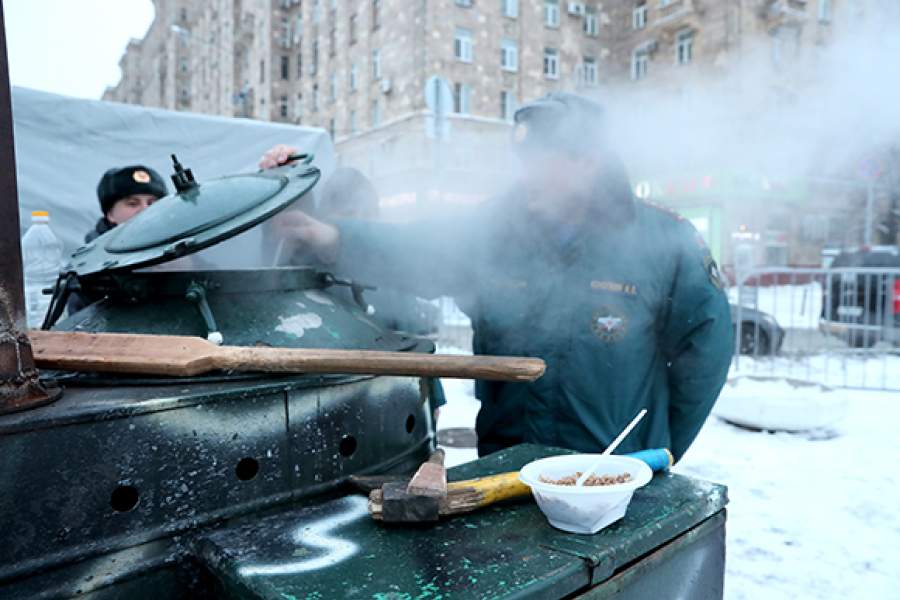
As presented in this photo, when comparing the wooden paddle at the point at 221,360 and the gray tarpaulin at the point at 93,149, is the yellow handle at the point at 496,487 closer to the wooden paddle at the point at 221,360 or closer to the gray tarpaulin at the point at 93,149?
the wooden paddle at the point at 221,360

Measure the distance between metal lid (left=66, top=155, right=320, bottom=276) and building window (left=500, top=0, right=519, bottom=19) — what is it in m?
22.6

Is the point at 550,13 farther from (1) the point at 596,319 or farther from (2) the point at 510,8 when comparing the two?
(1) the point at 596,319

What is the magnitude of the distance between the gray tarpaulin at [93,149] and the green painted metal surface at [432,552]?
366 centimetres

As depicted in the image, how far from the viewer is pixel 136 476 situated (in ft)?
3.77

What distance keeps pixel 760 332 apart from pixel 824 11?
604 cm

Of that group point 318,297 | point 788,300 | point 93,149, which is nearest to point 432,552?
point 318,297

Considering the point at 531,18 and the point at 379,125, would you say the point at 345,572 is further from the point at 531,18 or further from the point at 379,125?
the point at 531,18

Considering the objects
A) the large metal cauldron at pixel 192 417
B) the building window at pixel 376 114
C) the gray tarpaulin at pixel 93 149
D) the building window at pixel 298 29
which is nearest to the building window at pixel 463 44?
the building window at pixel 376 114

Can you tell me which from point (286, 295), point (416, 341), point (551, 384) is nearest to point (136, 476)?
point (286, 295)

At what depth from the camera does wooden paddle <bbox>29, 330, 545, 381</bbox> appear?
4.04 ft

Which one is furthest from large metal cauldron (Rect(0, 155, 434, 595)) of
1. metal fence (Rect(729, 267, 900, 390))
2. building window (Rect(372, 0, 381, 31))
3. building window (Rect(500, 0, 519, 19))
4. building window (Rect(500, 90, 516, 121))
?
building window (Rect(372, 0, 381, 31))

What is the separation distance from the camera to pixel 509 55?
74.6ft

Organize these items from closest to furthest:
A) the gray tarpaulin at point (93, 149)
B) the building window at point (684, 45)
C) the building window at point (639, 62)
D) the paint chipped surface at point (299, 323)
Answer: the paint chipped surface at point (299, 323)
the building window at point (684, 45)
the building window at point (639, 62)
the gray tarpaulin at point (93, 149)

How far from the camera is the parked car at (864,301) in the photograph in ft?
24.7
